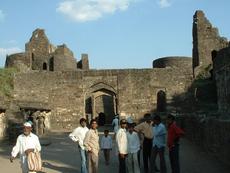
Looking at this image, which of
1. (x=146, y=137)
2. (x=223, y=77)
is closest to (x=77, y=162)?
(x=146, y=137)

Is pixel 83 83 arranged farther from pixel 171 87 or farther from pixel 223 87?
pixel 223 87

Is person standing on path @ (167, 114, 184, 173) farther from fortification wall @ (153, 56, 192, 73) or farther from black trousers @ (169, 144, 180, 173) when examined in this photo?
fortification wall @ (153, 56, 192, 73)

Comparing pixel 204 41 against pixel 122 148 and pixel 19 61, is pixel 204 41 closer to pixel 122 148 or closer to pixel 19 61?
pixel 19 61

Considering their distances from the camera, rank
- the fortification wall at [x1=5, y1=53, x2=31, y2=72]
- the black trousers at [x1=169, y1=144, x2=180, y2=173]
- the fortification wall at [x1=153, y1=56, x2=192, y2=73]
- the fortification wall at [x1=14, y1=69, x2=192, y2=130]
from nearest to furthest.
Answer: the black trousers at [x1=169, y1=144, x2=180, y2=173] → the fortification wall at [x1=14, y1=69, x2=192, y2=130] → the fortification wall at [x1=5, y1=53, x2=31, y2=72] → the fortification wall at [x1=153, y1=56, x2=192, y2=73]

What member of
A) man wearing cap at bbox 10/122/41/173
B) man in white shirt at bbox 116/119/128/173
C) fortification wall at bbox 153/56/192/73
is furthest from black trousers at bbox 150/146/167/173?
fortification wall at bbox 153/56/192/73

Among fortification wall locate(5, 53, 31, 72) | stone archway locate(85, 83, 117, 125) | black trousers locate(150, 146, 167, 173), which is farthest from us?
stone archway locate(85, 83, 117, 125)

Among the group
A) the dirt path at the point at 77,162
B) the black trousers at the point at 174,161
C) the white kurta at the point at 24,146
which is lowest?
the dirt path at the point at 77,162

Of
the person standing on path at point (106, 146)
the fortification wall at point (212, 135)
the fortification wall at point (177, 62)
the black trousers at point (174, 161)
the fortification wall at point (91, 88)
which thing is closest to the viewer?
the black trousers at point (174, 161)

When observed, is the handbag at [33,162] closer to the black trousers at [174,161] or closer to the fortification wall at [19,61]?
the black trousers at [174,161]

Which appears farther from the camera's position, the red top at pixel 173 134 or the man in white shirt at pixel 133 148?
the man in white shirt at pixel 133 148

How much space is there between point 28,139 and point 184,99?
23349 mm

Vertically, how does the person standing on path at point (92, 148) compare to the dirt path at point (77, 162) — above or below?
above

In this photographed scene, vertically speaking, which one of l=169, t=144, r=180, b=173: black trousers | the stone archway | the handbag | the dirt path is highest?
the stone archway

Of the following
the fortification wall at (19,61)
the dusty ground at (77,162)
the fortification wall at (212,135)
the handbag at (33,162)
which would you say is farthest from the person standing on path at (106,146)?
the fortification wall at (19,61)
